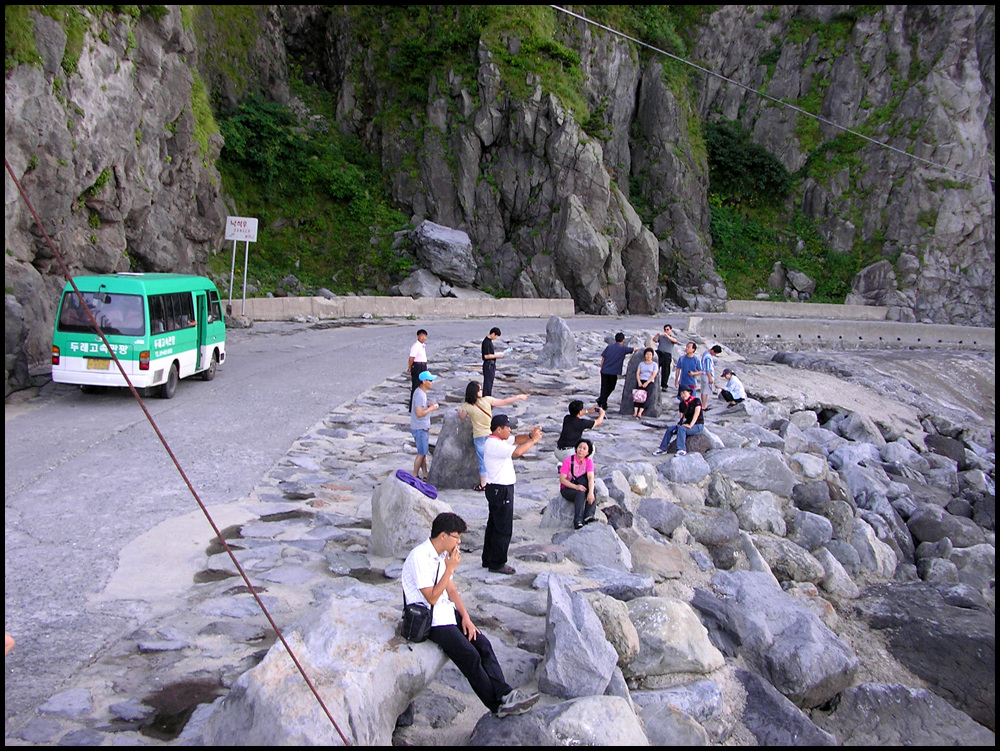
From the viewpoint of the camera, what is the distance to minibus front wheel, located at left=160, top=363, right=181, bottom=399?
1303 centimetres

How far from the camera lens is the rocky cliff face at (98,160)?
13.9 m

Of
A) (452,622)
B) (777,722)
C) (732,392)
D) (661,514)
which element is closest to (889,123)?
(732,392)

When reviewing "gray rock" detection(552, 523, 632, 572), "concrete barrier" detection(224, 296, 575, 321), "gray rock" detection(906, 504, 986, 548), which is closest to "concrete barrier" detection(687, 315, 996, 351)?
"concrete barrier" detection(224, 296, 575, 321)

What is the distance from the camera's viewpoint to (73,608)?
569 cm

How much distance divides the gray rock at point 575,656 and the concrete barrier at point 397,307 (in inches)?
819

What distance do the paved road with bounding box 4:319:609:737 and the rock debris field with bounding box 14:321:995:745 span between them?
0.30m

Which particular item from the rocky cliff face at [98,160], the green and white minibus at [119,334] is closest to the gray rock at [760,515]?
the green and white minibus at [119,334]

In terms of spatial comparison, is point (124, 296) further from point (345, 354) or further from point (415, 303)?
point (415, 303)

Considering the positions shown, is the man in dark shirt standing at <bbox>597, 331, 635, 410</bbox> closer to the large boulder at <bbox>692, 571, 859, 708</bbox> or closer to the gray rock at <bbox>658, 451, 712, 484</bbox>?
the gray rock at <bbox>658, 451, 712, 484</bbox>

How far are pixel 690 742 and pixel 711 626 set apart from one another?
1808mm

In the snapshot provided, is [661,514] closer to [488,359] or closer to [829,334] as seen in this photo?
[488,359]

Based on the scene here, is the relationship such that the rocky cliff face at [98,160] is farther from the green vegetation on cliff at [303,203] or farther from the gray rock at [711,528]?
the gray rock at [711,528]

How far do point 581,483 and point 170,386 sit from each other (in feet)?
28.5

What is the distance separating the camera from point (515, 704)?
4254 millimetres
